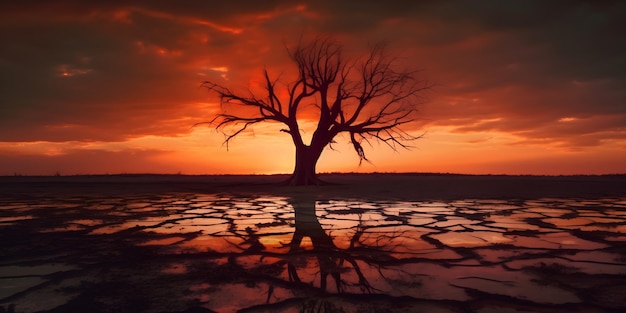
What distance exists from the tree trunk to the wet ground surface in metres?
12.3

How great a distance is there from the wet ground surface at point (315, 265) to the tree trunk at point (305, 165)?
1225 cm

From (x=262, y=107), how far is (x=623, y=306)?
17.4 meters

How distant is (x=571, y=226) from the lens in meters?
5.87

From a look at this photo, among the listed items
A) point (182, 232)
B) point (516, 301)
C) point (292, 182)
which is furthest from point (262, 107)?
point (516, 301)

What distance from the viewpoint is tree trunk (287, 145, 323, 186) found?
18938mm

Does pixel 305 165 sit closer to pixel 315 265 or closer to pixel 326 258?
pixel 326 258

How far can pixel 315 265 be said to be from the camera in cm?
357

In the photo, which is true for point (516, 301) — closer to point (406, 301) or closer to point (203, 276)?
point (406, 301)

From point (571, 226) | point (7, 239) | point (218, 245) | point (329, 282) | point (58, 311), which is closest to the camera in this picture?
point (58, 311)

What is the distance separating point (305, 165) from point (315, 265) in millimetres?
15552

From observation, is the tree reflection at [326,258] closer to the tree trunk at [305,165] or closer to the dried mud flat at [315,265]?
the dried mud flat at [315,265]

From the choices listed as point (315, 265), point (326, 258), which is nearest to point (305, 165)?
point (326, 258)

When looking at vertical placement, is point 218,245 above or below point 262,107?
below

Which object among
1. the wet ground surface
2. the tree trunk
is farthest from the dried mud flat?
the tree trunk
